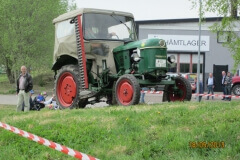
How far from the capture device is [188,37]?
34438 mm

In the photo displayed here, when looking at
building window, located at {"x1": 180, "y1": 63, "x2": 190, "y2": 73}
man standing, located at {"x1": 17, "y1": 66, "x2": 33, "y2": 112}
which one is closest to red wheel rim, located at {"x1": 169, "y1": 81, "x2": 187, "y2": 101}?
man standing, located at {"x1": 17, "y1": 66, "x2": 33, "y2": 112}

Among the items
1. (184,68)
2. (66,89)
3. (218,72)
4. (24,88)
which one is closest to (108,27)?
(66,89)

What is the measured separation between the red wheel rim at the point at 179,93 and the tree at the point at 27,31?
65.1ft

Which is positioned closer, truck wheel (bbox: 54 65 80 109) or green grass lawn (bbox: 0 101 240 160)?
green grass lawn (bbox: 0 101 240 160)

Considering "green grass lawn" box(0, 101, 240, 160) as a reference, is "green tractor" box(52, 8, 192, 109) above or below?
above

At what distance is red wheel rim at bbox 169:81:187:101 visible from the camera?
34.4 ft

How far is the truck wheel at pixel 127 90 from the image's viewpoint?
29.9 feet

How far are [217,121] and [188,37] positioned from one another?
28534 mm

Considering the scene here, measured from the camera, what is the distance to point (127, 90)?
940 centimetres

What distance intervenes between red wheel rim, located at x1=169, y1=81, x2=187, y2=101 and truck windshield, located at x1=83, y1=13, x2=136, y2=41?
6.27 ft

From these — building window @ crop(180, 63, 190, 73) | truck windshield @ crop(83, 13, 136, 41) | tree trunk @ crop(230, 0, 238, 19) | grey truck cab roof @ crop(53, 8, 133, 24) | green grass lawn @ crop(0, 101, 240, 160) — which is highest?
tree trunk @ crop(230, 0, 238, 19)

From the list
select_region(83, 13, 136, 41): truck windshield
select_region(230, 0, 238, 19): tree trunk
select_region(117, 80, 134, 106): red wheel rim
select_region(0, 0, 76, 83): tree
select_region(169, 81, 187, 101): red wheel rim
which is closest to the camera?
select_region(117, 80, 134, 106): red wheel rim

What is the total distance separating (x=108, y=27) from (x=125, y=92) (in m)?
2.21

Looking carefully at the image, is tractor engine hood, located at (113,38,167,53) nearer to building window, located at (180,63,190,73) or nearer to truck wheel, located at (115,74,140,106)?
truck wheel, located at (115,74,140,106)
